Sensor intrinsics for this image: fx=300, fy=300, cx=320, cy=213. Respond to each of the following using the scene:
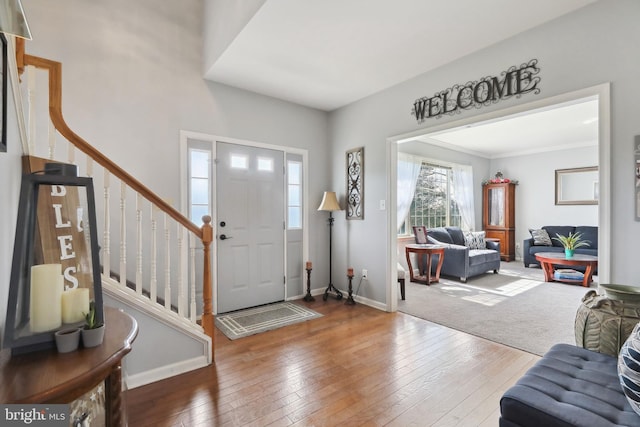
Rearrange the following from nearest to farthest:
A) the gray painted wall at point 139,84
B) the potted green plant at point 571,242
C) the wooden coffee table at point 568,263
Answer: the gray painted wall at point 139,84
the wooden coffee table at point 568,263
the potted green plant at point 571,242

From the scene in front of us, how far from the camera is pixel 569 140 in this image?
240 inches

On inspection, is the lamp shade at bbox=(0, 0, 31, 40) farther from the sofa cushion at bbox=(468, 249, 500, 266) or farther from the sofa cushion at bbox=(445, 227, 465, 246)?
the sofa cushion at bbox=(445, 227, 465, 246)

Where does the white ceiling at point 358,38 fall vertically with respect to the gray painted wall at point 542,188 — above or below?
above

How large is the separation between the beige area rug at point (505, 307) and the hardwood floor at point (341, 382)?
311 millimetres

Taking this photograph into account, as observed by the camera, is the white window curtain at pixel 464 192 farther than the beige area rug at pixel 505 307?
Yes

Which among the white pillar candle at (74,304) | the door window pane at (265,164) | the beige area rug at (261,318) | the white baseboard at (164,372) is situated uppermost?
the door window pane at (265,164)

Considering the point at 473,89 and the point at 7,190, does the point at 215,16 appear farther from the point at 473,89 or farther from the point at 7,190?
the point at 7,190

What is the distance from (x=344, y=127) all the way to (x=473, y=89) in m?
1.77

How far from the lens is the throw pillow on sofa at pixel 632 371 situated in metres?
1.14

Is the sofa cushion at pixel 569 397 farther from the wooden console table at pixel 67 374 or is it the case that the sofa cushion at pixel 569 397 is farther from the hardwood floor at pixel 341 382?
the wooden console table at pixel 67 374

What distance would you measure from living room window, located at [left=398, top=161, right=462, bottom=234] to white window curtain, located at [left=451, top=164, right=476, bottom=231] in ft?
0.25

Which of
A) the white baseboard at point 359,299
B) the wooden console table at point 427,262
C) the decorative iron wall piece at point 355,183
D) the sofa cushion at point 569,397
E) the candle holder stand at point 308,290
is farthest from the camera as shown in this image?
the wooden console table at point 427,262

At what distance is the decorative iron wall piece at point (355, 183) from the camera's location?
12.8 feet

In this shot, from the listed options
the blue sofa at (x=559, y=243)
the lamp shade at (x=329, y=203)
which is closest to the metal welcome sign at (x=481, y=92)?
the lamp shade at (x=329, y=203)
